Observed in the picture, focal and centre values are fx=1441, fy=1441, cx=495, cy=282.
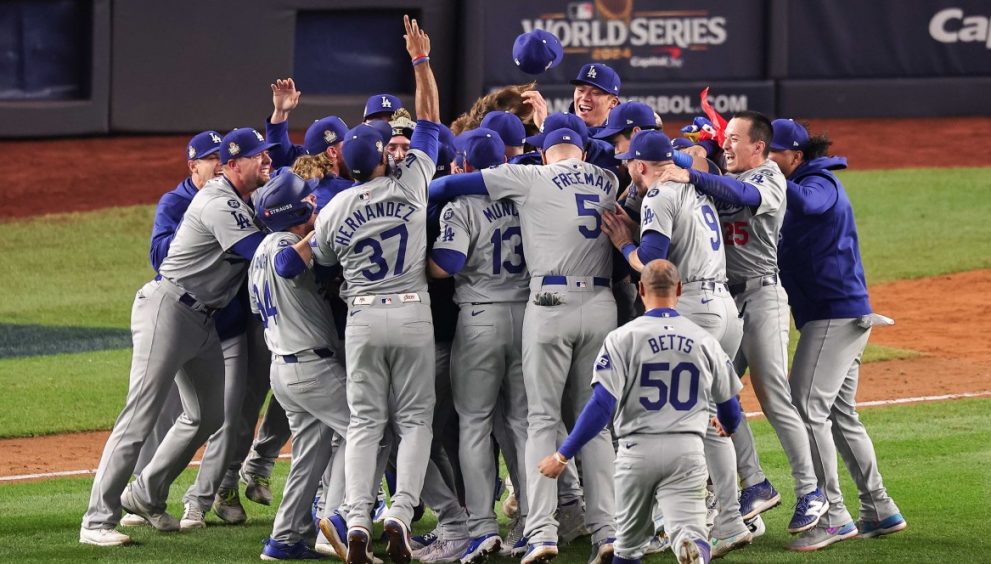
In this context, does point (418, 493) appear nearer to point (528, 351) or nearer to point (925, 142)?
point (528, 351)

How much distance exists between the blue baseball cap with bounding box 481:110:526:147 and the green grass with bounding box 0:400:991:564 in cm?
191

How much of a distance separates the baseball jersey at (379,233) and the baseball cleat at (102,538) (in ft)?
5.56

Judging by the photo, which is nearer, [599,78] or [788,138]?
[788,138]

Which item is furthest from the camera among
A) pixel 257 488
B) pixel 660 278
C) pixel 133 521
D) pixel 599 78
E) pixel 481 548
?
pixel 257 488

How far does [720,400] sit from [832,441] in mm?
1361

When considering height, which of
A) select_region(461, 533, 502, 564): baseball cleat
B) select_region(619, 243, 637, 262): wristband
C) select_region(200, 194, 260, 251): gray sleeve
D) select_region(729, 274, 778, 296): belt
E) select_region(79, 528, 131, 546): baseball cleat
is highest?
select_region(200, 194, 260, 251): gray sleeve

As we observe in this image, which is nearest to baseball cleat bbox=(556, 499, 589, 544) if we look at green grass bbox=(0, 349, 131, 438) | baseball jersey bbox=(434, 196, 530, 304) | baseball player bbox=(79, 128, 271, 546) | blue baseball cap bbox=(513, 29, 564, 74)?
baseball jersey bbox=(434, 196, 530, 304)

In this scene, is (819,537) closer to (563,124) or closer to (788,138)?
(788,138)

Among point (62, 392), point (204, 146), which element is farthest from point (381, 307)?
point (62, 392)

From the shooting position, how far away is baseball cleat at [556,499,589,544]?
6.75 meters

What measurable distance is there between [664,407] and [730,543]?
3.45 feet

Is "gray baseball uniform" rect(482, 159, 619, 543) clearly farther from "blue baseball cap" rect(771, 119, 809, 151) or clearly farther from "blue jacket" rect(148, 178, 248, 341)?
"blue jacket" rect(148, 178, 248, 341)

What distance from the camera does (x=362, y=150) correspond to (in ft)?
19.9

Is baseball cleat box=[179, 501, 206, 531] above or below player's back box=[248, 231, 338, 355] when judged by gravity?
below
